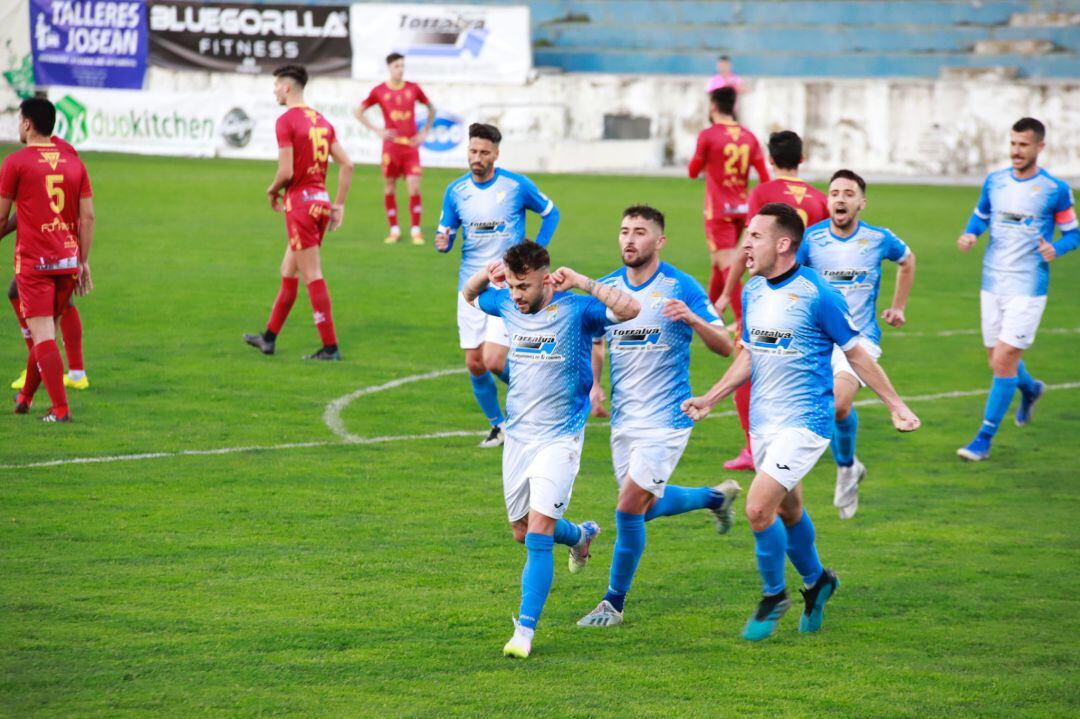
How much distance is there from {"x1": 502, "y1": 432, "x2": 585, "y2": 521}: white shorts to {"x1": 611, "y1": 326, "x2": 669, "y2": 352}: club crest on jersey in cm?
59

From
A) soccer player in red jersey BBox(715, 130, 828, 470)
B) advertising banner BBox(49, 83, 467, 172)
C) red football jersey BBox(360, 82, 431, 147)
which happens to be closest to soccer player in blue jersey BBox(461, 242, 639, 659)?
soccer player in red jersey BBox(715, 130, 828, 470)

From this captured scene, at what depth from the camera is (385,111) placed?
856 inches

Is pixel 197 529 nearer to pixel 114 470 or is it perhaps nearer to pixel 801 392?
pixel 114 470

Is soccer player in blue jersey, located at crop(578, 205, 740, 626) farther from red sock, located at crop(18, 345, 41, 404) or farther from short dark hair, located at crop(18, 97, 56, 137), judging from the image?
red sock, located at crop(18, 345, 41, 404)

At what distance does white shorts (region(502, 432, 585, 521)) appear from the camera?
6711 millimetres

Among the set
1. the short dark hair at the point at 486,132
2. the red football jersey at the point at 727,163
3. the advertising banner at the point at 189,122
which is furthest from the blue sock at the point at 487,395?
the advertising banner at the point at 189,122

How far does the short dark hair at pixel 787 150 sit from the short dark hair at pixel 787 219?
3.59 metres

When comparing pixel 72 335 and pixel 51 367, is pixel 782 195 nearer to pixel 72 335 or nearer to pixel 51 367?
pixel 51 367

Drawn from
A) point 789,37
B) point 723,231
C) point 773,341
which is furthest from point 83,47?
point 773,341

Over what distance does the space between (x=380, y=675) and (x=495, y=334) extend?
4691 millimetres

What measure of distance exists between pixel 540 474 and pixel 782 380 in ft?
4.22

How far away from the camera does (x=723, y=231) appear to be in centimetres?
1564

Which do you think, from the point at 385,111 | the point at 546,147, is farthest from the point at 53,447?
the point at 546,147

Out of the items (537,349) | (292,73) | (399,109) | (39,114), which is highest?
(399,109)
